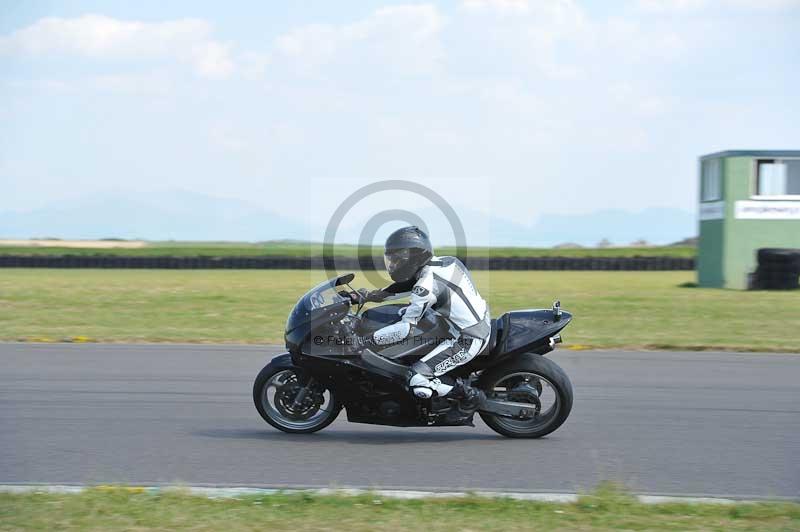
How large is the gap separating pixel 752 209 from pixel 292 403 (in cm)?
2030

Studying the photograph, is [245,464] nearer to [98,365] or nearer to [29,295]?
[98,365]

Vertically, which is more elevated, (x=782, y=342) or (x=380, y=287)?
(x=380, y=287)

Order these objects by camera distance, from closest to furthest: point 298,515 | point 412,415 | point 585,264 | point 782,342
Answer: point 298,515 < point 412,415 < point 782,342 < point 585,264

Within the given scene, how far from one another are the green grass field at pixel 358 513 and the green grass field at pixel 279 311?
8591mm

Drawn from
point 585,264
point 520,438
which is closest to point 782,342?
point 520,438

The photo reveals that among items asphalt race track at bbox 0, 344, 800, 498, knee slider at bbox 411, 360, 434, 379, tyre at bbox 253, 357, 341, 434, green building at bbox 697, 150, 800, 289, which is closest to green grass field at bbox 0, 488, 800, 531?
asphalt race track at bbox 0, 344, 800, 498

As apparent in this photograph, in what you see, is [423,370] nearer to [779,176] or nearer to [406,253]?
[406,253]

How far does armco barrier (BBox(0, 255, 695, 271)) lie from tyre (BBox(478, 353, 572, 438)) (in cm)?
3091

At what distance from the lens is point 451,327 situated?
7.19 m

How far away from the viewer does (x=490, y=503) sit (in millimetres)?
5281

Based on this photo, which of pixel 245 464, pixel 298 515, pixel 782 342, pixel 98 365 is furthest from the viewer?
pixel 782 342

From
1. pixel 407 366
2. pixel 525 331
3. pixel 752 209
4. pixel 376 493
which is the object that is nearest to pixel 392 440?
pixel 407 366

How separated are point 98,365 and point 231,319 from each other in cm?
624

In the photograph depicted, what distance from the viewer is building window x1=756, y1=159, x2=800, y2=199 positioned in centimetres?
2481
